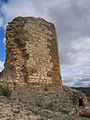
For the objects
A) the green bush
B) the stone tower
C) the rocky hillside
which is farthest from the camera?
the stone tower

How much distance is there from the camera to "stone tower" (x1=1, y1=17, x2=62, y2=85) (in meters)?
7.65

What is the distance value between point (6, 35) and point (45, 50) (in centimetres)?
230

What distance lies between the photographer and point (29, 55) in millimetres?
7832

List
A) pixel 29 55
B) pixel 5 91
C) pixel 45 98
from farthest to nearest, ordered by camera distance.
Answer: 1. pixel 29 55
2. pixel 45 98
3. pixel 5 91

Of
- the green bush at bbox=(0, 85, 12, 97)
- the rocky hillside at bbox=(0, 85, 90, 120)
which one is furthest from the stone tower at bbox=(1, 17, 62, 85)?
the green bush at bbox=(0, 85, 12, 97)

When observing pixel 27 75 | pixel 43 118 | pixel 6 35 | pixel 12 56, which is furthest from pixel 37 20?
pixel 43 118

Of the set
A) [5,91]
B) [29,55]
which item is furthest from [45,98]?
[29,55]

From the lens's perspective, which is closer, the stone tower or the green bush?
the green bush

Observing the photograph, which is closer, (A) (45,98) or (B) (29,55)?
(A) (45,98)

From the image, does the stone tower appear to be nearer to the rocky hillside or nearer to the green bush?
the rocky hillside

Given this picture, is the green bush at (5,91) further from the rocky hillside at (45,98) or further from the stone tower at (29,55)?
the stone tower at (29,55)

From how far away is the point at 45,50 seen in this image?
8.55 m

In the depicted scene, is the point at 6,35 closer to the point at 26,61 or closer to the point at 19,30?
the point at 19,30

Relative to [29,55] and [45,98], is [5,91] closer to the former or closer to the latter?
[45,98]
